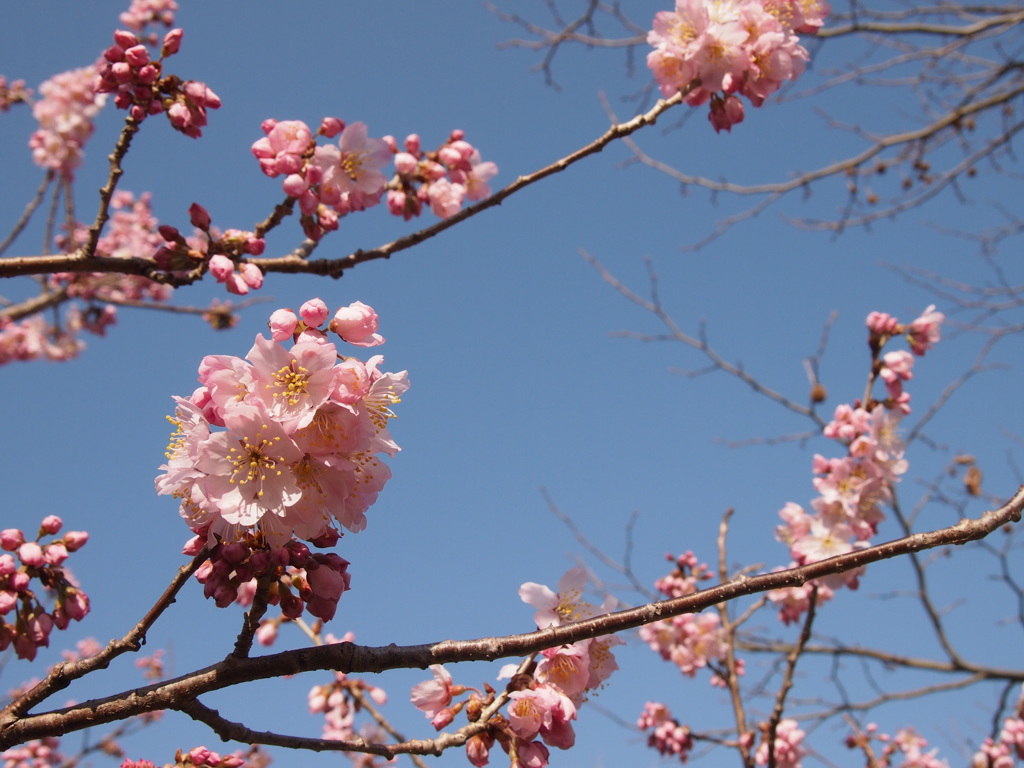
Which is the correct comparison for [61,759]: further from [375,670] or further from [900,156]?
[900,156]

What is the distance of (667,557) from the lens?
17.0 feet

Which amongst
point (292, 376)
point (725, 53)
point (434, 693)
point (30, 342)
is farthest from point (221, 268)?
point (30, 342)

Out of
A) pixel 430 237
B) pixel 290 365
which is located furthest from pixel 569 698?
pixel 430 237

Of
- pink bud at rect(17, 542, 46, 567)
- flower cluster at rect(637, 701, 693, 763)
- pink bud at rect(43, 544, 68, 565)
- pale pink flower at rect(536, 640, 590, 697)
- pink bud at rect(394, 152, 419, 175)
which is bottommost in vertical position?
pale pink flower at rect(536, 640, 590, 697)

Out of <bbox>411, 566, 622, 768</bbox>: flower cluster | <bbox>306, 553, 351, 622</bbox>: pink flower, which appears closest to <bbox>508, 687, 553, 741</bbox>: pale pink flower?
<bbox>411, 566, 622, 768</bbox>: flower cluster

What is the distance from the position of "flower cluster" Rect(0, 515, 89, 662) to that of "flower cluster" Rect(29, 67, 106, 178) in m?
5.82

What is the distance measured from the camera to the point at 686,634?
5375 millimetres

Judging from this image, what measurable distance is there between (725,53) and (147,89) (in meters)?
2.03

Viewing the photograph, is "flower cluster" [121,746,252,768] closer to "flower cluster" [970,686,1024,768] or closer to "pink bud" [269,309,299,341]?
"pink bud" [269,309,299,341]

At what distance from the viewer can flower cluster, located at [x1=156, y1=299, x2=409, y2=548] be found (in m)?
1.43

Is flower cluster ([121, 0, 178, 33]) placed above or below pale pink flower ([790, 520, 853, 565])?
above

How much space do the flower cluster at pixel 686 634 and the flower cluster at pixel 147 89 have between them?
3.97m

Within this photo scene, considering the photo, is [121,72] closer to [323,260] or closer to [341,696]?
[323,260]

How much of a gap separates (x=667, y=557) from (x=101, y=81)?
13.8 ft
